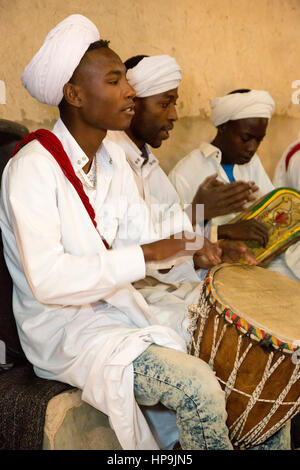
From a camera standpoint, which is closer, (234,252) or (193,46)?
(234,252)

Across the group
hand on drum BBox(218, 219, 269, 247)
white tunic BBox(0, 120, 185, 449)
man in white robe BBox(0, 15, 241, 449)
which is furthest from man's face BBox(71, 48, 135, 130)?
hand on drum BBox(218, 219, 269, 247)

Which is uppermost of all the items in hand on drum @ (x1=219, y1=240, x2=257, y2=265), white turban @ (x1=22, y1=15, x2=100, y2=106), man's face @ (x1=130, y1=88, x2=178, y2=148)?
white turban @ (x1=22, y1=15, x2=100, y2=106)

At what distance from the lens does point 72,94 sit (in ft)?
7.22

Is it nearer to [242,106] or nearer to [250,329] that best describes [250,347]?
[250,329]

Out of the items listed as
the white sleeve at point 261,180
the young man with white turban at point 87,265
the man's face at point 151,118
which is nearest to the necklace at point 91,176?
the young man with white turban at point 87,265

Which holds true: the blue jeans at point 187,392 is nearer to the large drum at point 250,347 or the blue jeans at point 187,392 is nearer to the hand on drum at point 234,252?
the large drum at point 250,347

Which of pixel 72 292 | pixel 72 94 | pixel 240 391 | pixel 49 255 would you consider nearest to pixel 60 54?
pixel 72 94

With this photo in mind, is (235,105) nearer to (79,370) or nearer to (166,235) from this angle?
(166,235)

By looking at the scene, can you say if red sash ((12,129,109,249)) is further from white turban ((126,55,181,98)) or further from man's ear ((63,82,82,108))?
white turban ((126,55,181,98))

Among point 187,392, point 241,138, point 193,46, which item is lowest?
point 187,392

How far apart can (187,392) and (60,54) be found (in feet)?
4.40

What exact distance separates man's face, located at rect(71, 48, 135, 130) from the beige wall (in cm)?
88

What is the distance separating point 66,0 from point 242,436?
2.51 m

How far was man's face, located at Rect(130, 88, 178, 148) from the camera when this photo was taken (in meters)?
3.06
